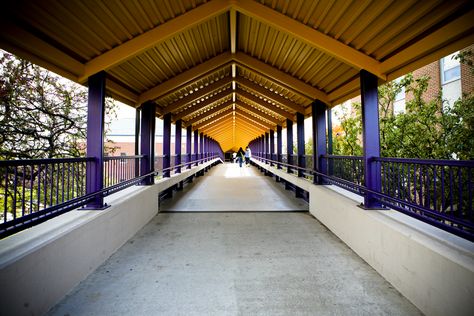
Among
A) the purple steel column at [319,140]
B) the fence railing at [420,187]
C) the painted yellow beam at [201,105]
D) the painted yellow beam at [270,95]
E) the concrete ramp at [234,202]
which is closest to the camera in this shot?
the fence railing at [420,187]

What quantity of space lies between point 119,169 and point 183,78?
8.93 ft

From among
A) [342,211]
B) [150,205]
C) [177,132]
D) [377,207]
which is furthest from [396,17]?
[177,132]

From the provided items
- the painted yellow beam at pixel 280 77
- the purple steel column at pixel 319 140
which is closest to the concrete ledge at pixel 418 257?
the purple steel column at pixel 319 140

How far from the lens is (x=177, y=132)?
35.2ft

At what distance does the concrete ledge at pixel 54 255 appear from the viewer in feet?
6.45

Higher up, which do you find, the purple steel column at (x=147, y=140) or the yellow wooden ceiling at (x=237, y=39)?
the yellow wooden ceiling at (x=237, y=39)

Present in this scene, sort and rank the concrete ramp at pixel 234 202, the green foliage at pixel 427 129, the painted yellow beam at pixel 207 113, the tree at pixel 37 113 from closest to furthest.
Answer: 1. the tree at pixel 37 113
2. the green foliage at pixel 427 129
3. the concrete ramp at pixel 234 202
4. the painted yellow beam at pixel 207 113

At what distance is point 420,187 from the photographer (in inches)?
106

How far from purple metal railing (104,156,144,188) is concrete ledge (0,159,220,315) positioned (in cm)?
52

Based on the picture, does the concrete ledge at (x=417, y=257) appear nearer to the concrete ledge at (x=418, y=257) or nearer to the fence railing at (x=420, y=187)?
the concrete ledge at (x=418, y=257)

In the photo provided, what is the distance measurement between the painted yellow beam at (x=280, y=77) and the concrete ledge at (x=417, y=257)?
9.88ft

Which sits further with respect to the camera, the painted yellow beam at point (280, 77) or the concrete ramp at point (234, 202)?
the concrete ramp at point (234, 202)

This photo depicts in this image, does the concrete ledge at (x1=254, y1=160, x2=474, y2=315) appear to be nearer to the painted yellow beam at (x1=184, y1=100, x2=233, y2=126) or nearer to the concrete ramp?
the concrete ramp

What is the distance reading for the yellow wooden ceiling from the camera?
9.16ft
